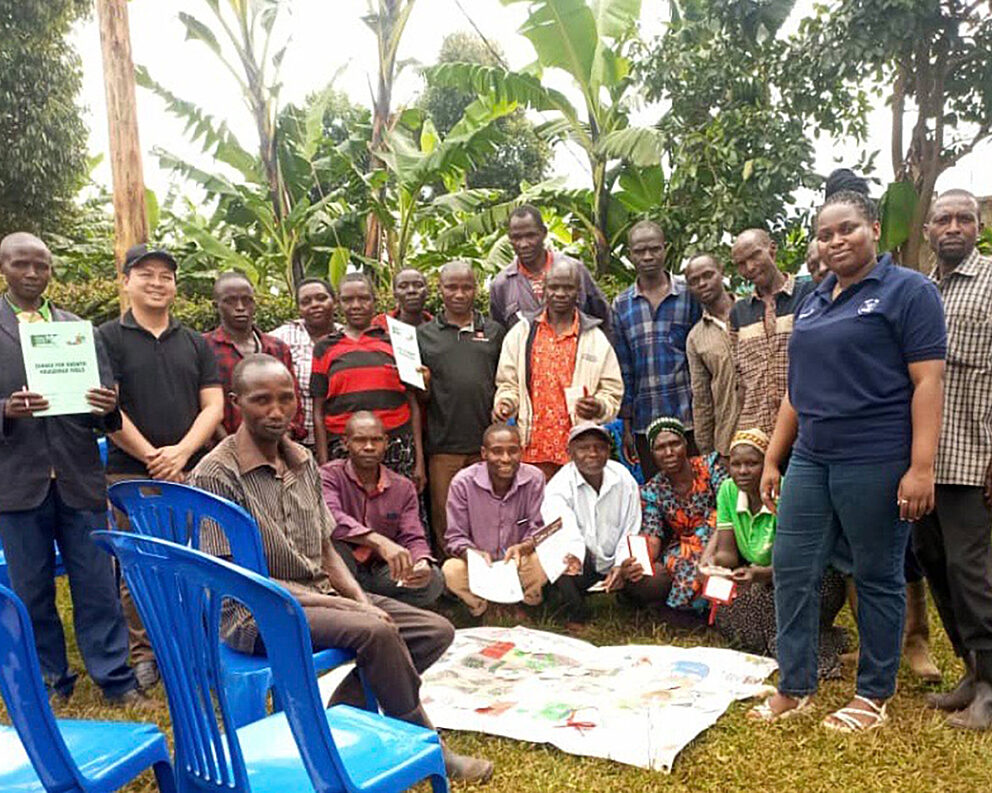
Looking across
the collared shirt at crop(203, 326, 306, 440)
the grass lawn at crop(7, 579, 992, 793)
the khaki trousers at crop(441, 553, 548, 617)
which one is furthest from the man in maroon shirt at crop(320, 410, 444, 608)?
the grass lawn at crop(7, 579, 992, 793)

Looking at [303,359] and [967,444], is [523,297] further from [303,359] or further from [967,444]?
[967,444]

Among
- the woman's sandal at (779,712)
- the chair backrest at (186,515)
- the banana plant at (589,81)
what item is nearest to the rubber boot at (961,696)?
the woman's sandal at (779,712)

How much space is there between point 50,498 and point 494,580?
2199mm

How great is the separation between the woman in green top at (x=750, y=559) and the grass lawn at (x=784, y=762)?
66 centimetres

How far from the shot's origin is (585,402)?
5.20 metres

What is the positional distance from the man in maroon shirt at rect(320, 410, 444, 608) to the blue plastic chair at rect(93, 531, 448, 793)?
2.42 metres

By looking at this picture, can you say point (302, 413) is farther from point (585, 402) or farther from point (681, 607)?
point (681, 607)

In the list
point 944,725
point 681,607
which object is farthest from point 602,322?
point 944,725

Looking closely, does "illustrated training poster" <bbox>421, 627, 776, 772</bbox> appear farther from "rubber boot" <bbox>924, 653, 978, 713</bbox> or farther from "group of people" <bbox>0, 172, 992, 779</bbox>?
"rubber boot" <bbox>924, 653, 978, 713</bbox>

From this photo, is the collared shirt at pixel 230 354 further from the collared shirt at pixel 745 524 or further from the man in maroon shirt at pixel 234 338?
the collared shirt at pixel 745 524

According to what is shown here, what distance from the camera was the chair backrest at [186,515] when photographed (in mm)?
3021

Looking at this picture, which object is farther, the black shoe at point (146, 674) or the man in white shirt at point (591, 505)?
the man in white shirt at point (591, 505)

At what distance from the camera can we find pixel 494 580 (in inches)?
195

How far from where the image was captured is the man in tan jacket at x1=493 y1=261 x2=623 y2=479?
5309 mm
